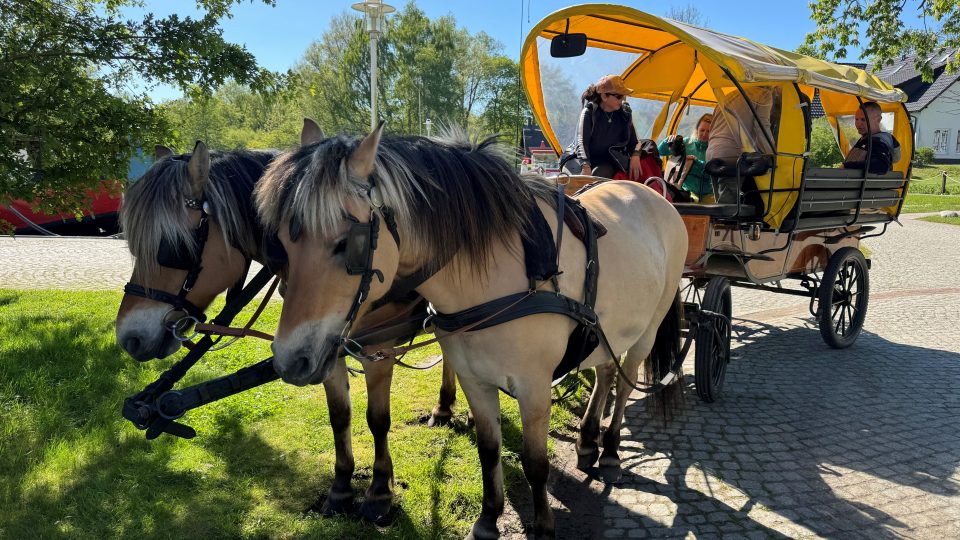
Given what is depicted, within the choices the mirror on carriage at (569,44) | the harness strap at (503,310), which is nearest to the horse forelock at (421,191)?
the harness strap at (503,310)

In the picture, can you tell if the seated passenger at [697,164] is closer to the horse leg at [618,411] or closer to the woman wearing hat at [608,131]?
the woman wearing hat at [608,131]

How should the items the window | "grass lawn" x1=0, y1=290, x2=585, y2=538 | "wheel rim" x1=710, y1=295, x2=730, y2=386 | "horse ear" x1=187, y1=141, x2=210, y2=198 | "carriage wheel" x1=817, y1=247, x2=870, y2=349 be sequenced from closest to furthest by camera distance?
"horse ear" x1=187, y1=141, x2=210, y2=198
"grass lawn" x1=0, y1=290, x2=585, y2=538
"wheel rim" x1=710, y1=295, x2=730, y2=386
"carriage wheel" x1=817, y1=247, x2=870, y2=349
the window

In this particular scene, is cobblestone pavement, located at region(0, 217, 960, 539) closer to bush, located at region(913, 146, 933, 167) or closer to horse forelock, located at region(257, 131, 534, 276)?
horse forelock, located at region(257, 131, 534, 276)

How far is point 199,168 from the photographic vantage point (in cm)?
231

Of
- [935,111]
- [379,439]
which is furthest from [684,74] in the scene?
[935,111]

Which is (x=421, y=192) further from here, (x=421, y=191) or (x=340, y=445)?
(x=340, y=445)

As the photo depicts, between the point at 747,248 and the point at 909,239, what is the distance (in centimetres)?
1174

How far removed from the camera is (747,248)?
479 centimetres

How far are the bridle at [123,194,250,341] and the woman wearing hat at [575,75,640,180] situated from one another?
2899 mm

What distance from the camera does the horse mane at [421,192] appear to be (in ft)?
5.66

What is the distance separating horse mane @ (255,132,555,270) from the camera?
5.66 ft

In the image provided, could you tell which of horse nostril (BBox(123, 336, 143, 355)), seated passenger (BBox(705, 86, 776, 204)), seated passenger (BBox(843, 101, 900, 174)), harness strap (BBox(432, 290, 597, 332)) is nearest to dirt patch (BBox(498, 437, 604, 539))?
harness strap (BBox(432, 290, 597, 332))

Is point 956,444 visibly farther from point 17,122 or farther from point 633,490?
point 17,122

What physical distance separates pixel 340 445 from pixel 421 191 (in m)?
1.69
